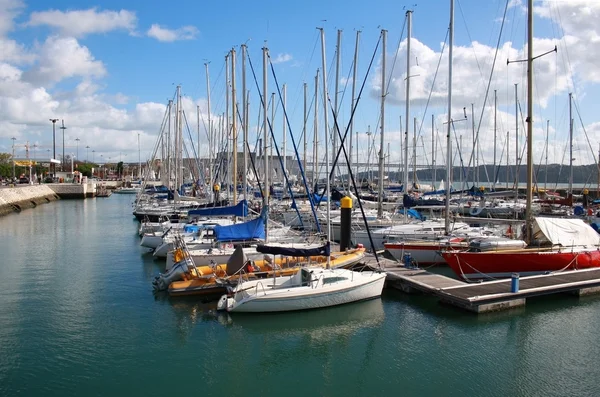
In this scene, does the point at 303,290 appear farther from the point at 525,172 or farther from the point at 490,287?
the point at 525,172

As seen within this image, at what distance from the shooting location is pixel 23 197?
75875 millimetres

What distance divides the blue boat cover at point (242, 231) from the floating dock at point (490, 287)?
6.13 m

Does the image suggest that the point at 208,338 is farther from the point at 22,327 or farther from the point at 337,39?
the point at 337,39

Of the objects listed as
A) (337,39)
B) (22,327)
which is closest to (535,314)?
(22,327)

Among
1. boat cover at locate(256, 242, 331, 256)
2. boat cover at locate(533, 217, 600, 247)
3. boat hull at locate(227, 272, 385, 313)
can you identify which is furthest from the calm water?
boat cover at locate(533, 217, 600, 247)

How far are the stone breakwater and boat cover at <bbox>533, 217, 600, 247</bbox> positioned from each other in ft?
201

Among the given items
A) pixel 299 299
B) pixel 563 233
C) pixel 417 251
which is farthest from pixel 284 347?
pixel 563 233

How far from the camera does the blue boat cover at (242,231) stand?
2555 centimetres

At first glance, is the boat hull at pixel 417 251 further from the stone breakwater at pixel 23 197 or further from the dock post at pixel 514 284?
the stone breakwater at pixel 23 197

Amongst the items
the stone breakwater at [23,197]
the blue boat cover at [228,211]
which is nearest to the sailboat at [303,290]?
the blue boat cover at [228,211]

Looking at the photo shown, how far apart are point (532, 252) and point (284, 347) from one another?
13690 mm

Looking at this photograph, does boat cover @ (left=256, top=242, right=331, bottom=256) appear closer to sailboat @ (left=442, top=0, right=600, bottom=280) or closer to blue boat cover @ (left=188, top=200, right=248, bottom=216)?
sailboat @ (left=442, top=0, right=600, bottom=280)

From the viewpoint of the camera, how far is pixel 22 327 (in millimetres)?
17844

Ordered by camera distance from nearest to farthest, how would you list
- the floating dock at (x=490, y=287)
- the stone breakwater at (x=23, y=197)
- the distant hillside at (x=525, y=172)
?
the floating dock at (x=490, y=287) < the stone breakwater at (x=23, y=197) < the distant hillside at (x=525, y=172)
